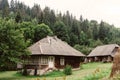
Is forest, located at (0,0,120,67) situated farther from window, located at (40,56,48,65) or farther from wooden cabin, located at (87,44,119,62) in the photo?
wooden cabin, located at (87,44,119,62)

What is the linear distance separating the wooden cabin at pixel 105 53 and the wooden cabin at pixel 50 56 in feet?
74.1

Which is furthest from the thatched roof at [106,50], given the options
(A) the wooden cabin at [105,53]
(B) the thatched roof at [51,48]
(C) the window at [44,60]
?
(C) the window at [44,60]

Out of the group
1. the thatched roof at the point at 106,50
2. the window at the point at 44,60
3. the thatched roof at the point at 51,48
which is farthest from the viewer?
the thatched roof at the point at 106,50

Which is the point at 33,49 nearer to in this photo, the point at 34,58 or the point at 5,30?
the point at 34,58

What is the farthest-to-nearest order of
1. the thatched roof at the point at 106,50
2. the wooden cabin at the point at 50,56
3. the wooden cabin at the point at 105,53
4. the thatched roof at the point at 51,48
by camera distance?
the thatched roof at the point at 106,50 → the wooden cabin at the point at 105,53 → the thatched roof at the point at 51,48 → the wooden cabin at the point at 50,56

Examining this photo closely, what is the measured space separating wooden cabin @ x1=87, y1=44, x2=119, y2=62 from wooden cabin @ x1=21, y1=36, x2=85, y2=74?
22582 mm

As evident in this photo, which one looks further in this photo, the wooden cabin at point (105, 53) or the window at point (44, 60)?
the wooden cabin at point (105, 53)

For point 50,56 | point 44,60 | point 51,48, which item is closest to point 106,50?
point 51,48

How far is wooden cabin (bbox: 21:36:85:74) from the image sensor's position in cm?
4991

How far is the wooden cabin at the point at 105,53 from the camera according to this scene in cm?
7766

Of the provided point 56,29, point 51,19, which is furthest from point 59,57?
point 51,19

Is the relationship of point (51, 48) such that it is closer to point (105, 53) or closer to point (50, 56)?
point (50, 56)

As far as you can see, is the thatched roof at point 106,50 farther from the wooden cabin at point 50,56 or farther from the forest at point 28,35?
the wooden cabin at point 50,56

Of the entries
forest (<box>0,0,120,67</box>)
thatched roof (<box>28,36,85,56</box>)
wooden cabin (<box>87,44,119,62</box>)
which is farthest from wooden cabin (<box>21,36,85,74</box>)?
wooden cabin (<box>87,44,119,62</box>)
